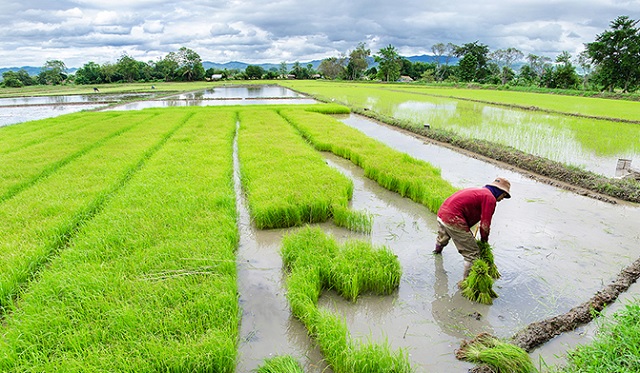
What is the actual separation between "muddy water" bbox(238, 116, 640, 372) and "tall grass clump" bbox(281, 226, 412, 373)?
4.6 inches

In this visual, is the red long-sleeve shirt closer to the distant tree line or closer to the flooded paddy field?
the flooded paddy field

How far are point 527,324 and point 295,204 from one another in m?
3.00

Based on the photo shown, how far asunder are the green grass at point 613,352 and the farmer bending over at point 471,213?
3.53 feet

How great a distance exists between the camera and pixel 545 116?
1398cm

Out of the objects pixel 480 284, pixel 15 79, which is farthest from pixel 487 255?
pixel 15 79

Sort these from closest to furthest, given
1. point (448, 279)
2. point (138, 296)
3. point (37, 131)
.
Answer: point (138, 296), point (448, 279), point (37, 131)

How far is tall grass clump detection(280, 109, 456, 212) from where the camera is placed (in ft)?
18.6

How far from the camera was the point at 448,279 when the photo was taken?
3.58m

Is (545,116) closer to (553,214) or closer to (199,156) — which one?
(553,214)

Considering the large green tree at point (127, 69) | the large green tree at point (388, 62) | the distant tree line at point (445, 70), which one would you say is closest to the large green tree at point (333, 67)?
the distant tree line at point (445, 70)

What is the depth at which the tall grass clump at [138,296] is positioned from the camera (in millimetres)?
2295

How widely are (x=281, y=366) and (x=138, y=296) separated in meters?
1.35

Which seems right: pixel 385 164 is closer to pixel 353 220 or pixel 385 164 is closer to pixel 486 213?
pixel 353 220

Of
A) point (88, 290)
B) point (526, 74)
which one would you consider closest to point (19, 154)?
point (88, 290)
